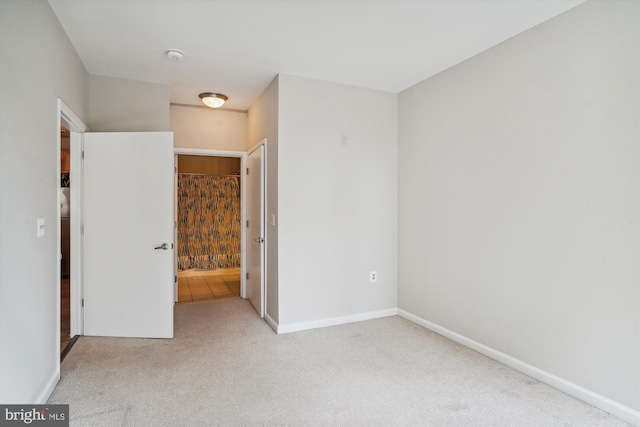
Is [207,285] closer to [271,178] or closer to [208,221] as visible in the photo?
[208,221]

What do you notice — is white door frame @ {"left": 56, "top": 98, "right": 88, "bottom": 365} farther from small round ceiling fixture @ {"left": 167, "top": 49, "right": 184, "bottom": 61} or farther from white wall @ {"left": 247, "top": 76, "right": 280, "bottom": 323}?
white wall @ {"left": 247, "top": 76, "right": 280, "bottom": 323}

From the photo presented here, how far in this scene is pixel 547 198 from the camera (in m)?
2.52

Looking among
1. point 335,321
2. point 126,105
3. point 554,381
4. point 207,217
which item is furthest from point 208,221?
point 554,381

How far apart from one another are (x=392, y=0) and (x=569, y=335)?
254 centimetres

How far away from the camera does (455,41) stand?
285cm

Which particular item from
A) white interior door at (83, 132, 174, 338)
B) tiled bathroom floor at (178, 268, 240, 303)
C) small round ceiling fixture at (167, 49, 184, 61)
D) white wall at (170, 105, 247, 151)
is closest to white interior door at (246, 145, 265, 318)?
white wall at (170, 105, 247, 151)

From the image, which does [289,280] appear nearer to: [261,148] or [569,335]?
[261,148]

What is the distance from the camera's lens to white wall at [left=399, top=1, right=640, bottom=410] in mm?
→ 2131

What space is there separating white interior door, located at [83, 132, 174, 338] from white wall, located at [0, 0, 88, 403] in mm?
871

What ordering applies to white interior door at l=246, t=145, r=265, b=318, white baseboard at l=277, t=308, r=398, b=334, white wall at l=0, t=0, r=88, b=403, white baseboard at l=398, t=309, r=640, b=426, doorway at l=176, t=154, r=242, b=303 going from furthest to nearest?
doorway at l=176, t=154, r=242, b=303
white interior door at l=246, t=145, r=265, b=318
white baseboard at l=277, t=308, r=398, b=334
white baseboard at l=398, t=309, r=640, b=426
white wall at l=0, t=0, r=88, b=403

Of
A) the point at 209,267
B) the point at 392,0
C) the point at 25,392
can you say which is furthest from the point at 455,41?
the point at 209,267

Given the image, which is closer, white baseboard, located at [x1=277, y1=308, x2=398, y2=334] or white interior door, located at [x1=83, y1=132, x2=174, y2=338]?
white interior door, located at [x1=83, y1=132, x2=174, y2=338]

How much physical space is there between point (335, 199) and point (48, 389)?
2.77m

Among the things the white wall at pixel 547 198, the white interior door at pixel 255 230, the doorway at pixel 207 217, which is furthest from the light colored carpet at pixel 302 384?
the doorway at pixel 207 217
